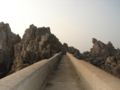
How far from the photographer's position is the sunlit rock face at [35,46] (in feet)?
247

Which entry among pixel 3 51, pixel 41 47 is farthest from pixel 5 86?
pixel 3 51

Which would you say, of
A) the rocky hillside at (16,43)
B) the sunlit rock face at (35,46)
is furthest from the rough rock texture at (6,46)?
the sunlit rock face at (35,46)

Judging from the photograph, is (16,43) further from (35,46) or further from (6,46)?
(35,46)

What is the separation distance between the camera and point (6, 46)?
4213 inches

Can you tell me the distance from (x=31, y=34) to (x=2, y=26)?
531 inches

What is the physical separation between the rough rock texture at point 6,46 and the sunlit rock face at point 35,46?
3.91 m

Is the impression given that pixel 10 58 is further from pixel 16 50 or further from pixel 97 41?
pixel 97 41

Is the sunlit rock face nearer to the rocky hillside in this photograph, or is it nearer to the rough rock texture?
the rocky hillside

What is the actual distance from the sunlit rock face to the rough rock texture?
3.91 metres

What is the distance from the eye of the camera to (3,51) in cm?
10100

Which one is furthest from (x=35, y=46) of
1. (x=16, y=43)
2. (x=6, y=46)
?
(x=16, y=43)

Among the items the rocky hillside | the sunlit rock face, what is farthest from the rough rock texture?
the sunlit rock face

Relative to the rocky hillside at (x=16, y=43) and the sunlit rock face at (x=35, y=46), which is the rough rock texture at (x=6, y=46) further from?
the sunlit rock face at (x=35, y=46)

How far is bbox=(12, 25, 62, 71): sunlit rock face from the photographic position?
75.3 metres
